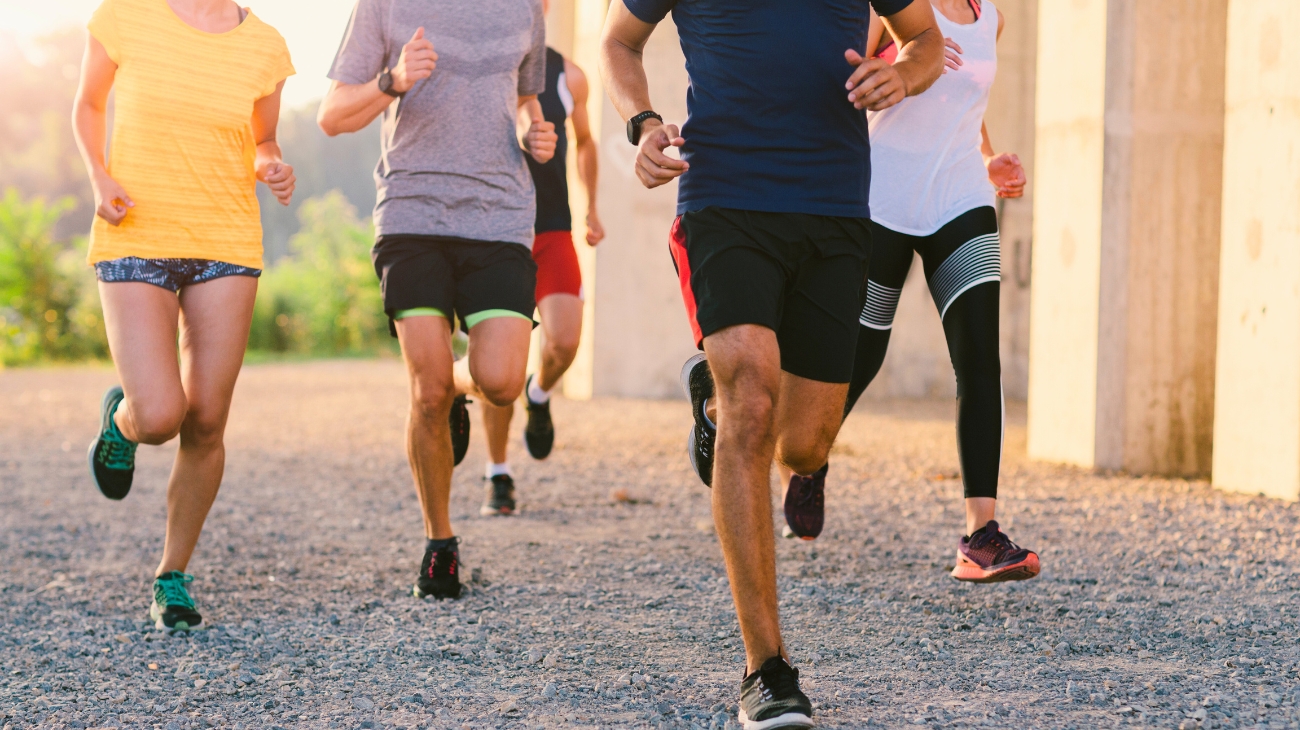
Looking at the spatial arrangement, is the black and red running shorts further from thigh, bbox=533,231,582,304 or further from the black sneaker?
thigh, bbox=533,231,582,304

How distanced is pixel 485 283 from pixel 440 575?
1072 mm

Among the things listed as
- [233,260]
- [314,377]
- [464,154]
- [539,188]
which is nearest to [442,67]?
[464,154]

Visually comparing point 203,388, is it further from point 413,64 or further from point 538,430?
point 538,430

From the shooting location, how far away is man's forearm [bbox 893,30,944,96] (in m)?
3.12

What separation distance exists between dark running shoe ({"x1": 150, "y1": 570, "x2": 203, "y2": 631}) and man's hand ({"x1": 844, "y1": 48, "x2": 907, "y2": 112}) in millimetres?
2729

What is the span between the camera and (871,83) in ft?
9.55

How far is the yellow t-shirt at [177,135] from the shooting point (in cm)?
380

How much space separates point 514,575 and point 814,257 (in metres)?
2.33

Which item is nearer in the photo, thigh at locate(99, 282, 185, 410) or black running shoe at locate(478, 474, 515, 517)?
thigh at locate(99, 282, 185, 410)

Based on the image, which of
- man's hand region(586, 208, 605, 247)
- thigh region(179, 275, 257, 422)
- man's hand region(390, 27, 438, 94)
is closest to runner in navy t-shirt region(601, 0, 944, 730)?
man's hand region(390, 27, 438, 94)

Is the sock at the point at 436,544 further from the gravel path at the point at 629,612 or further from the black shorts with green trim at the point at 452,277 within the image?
the black shorts with green trim at the point at 452,277

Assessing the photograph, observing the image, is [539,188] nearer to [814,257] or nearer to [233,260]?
[233,260]

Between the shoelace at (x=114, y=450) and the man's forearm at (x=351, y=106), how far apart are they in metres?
1.30

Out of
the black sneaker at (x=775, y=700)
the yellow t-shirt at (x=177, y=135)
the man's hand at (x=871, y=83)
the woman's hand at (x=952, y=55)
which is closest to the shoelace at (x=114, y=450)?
the yellow t-shirt at (x=177, y=135)
